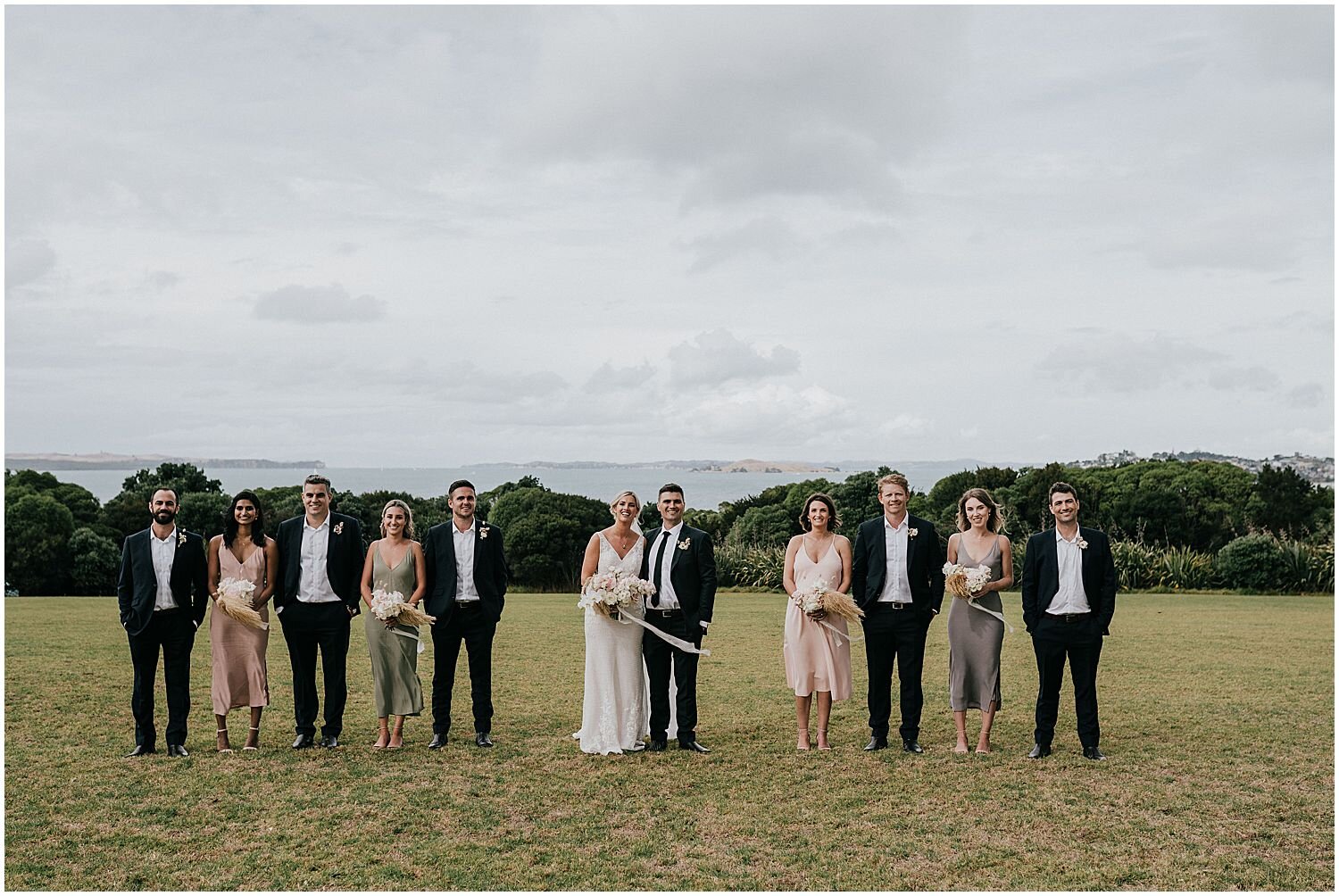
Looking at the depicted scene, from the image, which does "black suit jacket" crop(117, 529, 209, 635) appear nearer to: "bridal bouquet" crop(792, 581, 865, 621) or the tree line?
"bridal bouquet" crop(792, 581, 865, 621)

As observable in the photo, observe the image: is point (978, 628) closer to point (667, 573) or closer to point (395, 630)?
point (667, 573)

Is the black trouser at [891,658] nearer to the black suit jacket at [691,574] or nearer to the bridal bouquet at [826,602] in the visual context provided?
the bridal bouquet at [826,602]

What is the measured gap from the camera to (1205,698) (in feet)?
34.3

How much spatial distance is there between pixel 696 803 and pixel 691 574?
76.7 inches

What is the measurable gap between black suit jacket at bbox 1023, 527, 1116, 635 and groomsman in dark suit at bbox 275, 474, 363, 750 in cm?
486

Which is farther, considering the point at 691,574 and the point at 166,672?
the point at 691,574

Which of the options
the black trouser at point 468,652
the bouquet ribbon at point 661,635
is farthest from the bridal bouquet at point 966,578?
the black trouser at point 468,652

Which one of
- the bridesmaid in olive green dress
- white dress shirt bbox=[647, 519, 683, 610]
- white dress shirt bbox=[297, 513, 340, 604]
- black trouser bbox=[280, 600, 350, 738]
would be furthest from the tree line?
white dress shirt bbox=[297, 513, 340, 604]

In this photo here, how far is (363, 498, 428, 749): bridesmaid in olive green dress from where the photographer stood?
8.22 m

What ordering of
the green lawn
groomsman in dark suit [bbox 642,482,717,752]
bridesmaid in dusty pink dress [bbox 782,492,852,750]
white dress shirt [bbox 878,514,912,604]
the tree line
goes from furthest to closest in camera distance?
the tree line, groomsman in dark suit [bbox 642,482,717,752], bridesmaid in dusty pink dress [bbox 782,492,852,750], white dress shirt [bbox 878,514,912,604], the green lawn

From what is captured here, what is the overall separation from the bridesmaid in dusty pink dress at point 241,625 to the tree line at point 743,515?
1776 centimetres

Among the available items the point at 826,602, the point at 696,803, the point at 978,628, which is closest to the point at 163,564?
the point at 696,803

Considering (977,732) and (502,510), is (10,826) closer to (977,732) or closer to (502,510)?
(977,732)

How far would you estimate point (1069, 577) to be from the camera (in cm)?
801
